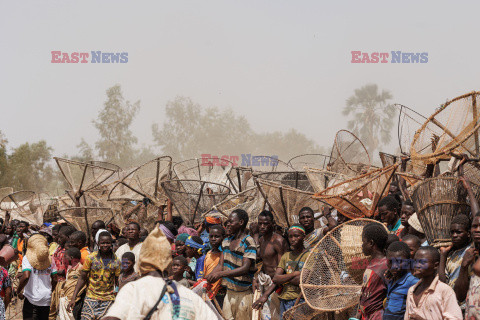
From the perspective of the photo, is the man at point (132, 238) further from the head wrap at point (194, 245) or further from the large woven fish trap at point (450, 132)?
the large woven fish trap at point (450, 132)

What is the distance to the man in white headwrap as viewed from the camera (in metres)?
3.64

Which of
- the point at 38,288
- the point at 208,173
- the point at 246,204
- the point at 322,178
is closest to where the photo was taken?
the point at 38,288

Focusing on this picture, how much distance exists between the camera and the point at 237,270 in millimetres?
7070

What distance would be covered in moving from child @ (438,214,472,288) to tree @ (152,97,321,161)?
175 ft

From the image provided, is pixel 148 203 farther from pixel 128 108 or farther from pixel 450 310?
pixel 128 108

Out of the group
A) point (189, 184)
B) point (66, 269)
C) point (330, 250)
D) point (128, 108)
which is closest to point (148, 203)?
point (189, 184)

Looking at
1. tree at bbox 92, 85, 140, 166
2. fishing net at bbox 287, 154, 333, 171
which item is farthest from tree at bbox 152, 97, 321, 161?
fishing net at bbox 287, 154, 333, 171

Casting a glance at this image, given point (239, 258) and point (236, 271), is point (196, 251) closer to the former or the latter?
point (239, 258)

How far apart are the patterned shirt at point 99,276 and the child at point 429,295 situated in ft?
13.9

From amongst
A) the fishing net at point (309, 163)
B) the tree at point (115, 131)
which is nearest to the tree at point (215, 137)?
the tree at point (115, 131)

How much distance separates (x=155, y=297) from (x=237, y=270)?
3.39 metres

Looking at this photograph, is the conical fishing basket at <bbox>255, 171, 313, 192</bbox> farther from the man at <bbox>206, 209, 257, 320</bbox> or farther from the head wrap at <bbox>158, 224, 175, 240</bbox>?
the man at <bbox>206, 209, 257, 320</bbox>

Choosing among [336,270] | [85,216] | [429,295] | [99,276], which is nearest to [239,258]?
[336,270]

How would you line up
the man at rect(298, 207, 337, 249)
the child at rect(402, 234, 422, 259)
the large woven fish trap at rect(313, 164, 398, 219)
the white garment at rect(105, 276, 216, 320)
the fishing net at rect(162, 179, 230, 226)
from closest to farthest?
1. the white garment at rect(105, 276, 216, 320)
2. the child at rect(402, 234, 422, 259)
3. the large woven fish trap at rect(313, 164, 398, 219)
4. the man at rect(298, 207, 337, 249)
5. the fishing net at rect(162, 179, 230, 226)
